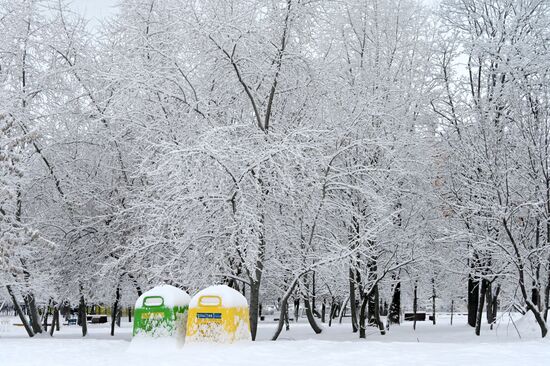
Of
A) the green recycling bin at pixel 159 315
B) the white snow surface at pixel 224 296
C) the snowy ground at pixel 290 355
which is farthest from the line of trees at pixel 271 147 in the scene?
the snowy ground at pixel 290 355


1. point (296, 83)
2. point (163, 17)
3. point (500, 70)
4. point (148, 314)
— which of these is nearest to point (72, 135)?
point (163, 17)

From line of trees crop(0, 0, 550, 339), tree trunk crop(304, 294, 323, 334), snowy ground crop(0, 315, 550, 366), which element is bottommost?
tree trunk crop(304, 294, 323, 334)

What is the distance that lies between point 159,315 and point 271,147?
3.62 m

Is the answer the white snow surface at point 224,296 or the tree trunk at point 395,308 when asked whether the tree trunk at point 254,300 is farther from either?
the tree trunk at point 395,308

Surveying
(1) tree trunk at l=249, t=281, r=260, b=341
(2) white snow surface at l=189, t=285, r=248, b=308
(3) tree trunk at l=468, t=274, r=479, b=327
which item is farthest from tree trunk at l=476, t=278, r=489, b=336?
(2) white snow surface at l=189, t=285, r=248, b=308

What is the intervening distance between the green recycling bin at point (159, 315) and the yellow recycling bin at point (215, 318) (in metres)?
0.29

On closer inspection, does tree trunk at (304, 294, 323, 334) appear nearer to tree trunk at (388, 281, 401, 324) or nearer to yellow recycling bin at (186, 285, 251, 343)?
tree trunk at (388, 281, 401, 324)

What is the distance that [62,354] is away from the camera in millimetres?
8805

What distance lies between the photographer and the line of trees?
449 inches

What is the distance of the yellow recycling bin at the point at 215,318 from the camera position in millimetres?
8688

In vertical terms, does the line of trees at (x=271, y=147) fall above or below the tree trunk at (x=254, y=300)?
above

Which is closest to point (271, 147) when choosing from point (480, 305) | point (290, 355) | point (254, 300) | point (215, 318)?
point (254, 300)

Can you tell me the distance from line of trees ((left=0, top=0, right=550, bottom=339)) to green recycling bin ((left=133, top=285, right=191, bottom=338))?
164 centimetres

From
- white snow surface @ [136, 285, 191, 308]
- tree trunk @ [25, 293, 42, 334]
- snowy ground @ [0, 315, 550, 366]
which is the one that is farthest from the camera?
tree trunk @ [25, 293, 42, 334]
